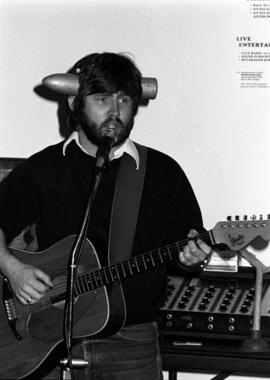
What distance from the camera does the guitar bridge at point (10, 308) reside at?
3623 mm

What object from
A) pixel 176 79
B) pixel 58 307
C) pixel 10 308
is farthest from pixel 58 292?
pixel 176 79

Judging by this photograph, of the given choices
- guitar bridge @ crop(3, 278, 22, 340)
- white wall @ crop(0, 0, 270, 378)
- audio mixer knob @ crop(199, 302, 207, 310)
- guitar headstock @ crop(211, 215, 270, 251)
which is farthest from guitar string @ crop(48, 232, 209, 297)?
white wall @ crop(0, 0, 270, 378)

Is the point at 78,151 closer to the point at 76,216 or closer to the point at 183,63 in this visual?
the point at 76,216

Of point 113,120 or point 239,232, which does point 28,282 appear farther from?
point 239,232

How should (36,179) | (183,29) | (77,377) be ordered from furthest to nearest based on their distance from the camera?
(183,29), (36,179), (77,377)

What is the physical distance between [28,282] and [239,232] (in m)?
0.94

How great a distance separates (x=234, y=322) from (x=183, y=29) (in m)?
1.61

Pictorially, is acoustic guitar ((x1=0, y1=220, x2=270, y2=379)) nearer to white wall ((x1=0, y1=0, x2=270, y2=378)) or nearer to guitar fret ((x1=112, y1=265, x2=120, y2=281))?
guitar fret ((x1=112, y1=265, x2=120, y2=281))

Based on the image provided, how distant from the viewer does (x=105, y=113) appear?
3.45 meters

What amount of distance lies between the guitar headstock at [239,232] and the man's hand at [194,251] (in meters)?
0.06

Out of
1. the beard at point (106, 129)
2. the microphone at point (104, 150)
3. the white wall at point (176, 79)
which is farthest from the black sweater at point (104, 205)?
the white wall at point (176, 79)

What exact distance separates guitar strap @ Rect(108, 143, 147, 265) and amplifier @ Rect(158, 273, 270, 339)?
0.45m

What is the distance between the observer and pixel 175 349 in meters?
3.65

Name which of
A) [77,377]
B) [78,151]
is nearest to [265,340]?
[77,377]
